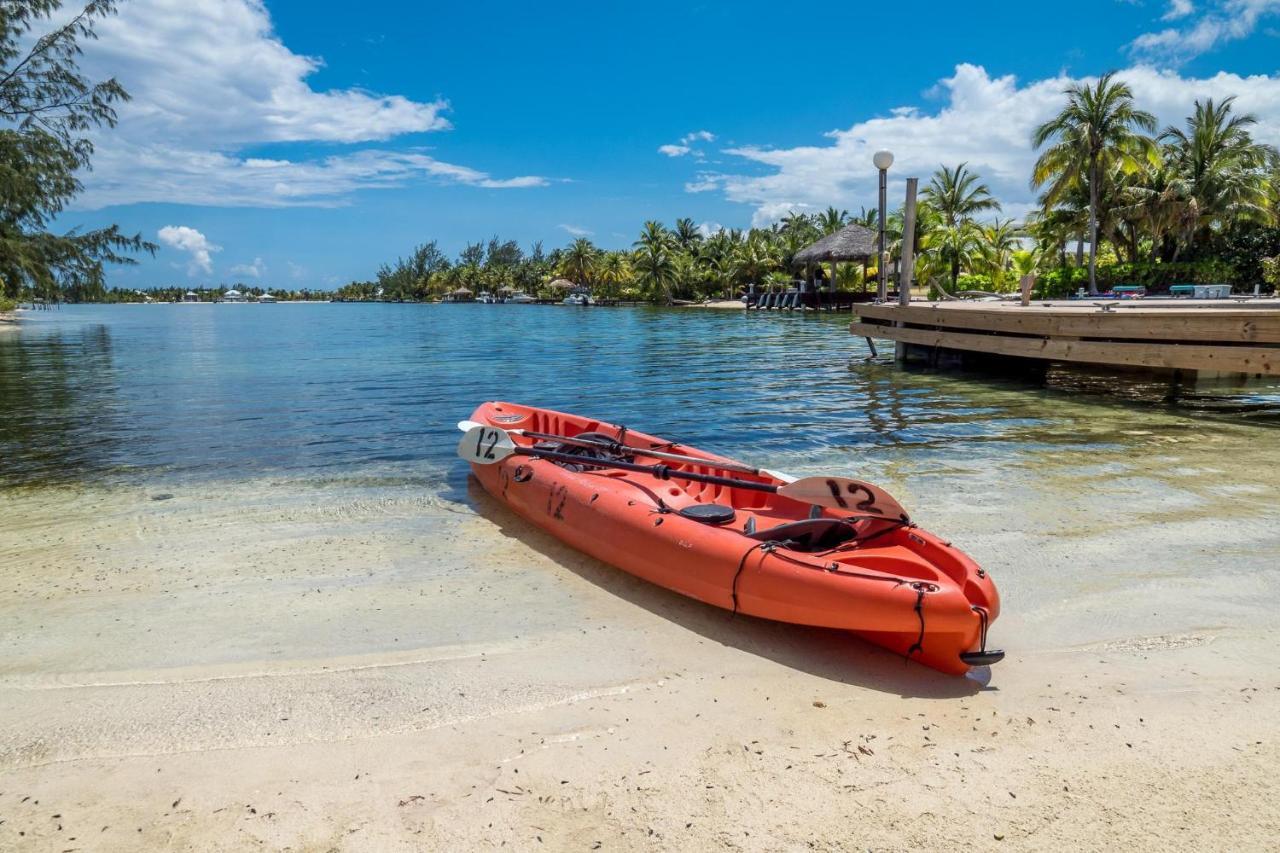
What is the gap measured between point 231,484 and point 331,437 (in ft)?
9.72

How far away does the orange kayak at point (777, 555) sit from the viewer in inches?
156

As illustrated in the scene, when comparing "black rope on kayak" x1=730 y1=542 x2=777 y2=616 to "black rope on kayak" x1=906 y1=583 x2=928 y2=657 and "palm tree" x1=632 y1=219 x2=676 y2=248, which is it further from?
"palm tree" x1=632 y1=219 x2=676 y2=248

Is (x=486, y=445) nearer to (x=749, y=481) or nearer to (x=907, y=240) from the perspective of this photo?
(x=749, y=481)

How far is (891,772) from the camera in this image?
3.19 meters

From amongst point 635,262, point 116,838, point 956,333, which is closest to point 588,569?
point 116,838

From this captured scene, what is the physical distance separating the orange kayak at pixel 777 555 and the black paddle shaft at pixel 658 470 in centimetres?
7

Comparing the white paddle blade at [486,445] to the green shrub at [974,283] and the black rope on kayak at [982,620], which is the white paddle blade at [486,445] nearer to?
the black rope on kayak at [982,620]

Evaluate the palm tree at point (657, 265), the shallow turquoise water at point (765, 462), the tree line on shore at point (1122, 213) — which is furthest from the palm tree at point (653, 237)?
the shallow turquoise water at point (765, 462)

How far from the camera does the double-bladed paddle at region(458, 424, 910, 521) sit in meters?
4.64

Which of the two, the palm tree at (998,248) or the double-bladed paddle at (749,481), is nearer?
the double-bladed paddle at (749,481)

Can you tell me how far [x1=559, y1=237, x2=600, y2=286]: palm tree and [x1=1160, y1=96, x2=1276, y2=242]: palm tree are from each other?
72.4m

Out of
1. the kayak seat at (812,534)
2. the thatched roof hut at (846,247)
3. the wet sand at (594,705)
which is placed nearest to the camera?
the wet sand at (594,705)

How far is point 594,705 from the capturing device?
381 centimetres

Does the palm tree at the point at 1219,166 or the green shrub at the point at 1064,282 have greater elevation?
the palm tree at the point at 1219,166
